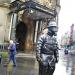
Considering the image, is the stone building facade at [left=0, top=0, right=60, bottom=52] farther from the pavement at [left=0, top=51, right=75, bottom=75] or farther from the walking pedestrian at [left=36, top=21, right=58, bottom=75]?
the walking pedestrian at [left=36, top=21, right=58, bottom=75]

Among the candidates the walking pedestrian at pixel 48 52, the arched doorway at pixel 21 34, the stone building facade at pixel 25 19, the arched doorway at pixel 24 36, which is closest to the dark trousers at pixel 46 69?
the walking pedestrian at pixel 48 52

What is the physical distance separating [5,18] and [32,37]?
553 centimetres

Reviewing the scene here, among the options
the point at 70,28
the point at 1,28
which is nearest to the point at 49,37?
the point at 1,28

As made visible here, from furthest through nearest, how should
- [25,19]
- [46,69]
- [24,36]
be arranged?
[24,36] → [25,19] → [46,69]

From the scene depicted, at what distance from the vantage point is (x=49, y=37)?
10.5m

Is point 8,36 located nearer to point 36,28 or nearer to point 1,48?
point 1,48

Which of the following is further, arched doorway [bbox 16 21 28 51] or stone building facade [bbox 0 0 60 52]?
arched doorway [bbox 16 21 28 51]

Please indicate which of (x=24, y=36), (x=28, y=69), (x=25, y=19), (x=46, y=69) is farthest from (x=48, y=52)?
(x=24, y=36)

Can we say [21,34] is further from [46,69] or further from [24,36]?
[46,69]

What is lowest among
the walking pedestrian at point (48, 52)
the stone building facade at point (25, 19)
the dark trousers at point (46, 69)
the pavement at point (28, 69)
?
the pavement at point (28, 69)

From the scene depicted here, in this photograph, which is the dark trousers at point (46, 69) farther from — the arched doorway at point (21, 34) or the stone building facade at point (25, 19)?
the arched doorway at point (21, 34)

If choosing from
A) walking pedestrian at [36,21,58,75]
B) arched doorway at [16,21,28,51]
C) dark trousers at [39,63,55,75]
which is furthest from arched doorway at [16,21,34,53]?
dark trousers at [39,63,55,75]

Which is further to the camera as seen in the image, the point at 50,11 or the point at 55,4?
the point at 55,4

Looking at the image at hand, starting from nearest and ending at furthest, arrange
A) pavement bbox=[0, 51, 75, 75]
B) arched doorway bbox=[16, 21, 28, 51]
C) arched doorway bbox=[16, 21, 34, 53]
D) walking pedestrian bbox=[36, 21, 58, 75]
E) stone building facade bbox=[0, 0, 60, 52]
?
walking pedestrian bbox=[36, 21, 58, 75], pavement bbox=[0, 51, 75, 75], stone building facade bbox=[0, 0, 60, 52], arched doorway bbox=[16, 21, 34, 53], arched doorway bbox=[16, 21, 28, 51]
